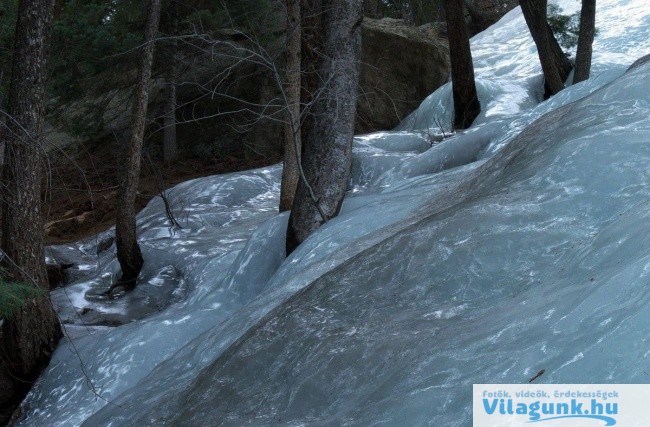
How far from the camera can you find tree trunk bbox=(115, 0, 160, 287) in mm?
11312

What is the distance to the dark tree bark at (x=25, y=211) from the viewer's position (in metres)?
8.45

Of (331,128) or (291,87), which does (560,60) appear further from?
(331,128)

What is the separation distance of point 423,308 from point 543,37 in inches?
354

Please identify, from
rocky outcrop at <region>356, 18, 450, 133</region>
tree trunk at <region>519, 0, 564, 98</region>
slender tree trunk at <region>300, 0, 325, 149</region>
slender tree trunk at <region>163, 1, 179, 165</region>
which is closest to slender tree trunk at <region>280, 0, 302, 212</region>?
slender tree trunk at <region>300, 0, 325, 149</region>

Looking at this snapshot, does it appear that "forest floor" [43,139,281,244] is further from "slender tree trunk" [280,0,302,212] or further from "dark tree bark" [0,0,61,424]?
"dark tree bark" [0,0,61,424]

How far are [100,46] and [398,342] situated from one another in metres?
9.58

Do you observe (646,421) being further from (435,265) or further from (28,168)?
(28,168)

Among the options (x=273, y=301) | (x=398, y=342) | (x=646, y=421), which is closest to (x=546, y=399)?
(x=646, y=421)

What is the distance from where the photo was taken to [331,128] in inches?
354

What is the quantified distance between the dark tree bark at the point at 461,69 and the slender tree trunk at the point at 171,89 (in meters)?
3.89

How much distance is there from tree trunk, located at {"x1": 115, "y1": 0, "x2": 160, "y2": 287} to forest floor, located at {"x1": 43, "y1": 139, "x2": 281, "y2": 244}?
126 inches
